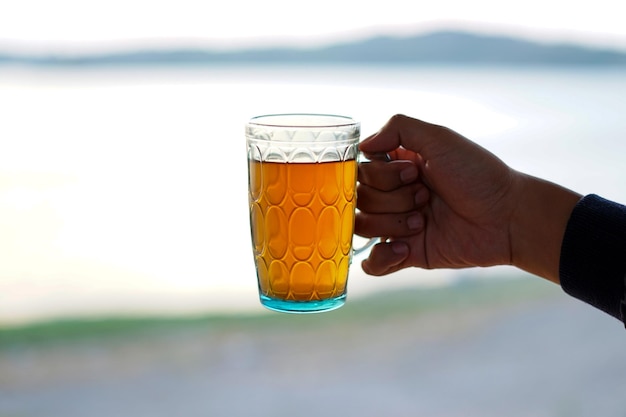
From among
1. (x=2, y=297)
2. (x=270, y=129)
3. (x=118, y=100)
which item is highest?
(x=270, y=129)

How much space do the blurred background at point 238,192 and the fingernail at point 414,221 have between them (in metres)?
1.76

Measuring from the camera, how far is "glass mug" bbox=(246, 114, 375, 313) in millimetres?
830

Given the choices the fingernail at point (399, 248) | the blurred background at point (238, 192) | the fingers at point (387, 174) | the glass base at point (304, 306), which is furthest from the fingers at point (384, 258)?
the blurred background at point (238, 192)

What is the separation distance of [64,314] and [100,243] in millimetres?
331

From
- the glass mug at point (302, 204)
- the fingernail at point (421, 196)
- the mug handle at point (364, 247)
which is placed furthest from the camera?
the fingernail at point (421, 196)

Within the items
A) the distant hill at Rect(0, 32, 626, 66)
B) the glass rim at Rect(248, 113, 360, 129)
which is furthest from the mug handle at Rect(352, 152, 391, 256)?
the distant hill at Rect(0, 32, 626, 66)

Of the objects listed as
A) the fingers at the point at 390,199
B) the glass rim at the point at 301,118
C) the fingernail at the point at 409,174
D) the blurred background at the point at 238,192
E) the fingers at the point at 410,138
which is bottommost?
the blurred background at the point at 238,192

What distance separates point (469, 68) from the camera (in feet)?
10.8

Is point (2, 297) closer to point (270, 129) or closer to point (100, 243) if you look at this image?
point (100, 243)

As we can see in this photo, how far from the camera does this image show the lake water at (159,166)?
3.19 m

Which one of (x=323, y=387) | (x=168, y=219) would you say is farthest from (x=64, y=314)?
(x=323, y=387)

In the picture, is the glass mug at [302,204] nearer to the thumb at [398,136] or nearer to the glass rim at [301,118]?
the glass rim at [301,118]

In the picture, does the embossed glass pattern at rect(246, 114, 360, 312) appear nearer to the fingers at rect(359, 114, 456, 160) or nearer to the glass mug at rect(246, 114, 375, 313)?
the glass mug at rect(246, 114, 375, 313)

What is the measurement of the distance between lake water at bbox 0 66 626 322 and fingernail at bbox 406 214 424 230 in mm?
2040
